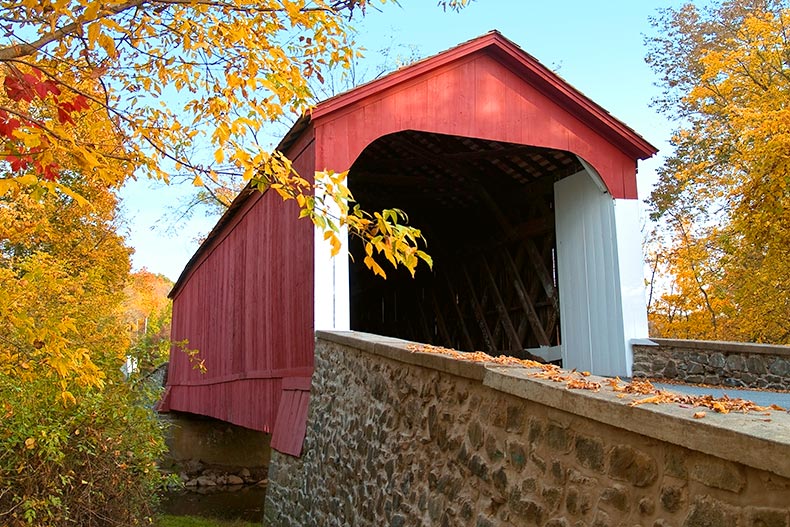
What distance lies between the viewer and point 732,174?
43.4ft

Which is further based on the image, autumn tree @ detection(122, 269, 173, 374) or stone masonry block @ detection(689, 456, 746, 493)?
autumn tree @ detection(122, 269, 173, 374)

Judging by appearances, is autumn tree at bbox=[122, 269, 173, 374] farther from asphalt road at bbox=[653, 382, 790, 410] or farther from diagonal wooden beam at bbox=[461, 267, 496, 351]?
asphalt road at bbox=[653, 382, 790, 410]

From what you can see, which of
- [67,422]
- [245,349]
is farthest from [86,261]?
[67,422]

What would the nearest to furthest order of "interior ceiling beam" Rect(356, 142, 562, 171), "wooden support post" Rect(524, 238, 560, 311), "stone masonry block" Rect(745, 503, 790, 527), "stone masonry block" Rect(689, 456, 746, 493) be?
"stone masonry block" Rect(745, 503, 790, 527) → "stone masonry block" Rect(689, 456, 746, 493) → "interior ceiling beam" Rect(356, 142, 562, 171) → "wooden support post" Rect(524, 238, 560, 311)

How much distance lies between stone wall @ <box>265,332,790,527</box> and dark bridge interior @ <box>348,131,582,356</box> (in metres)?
4.12

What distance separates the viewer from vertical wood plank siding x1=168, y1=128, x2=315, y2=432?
7.11 metres

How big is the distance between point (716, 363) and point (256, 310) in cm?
533

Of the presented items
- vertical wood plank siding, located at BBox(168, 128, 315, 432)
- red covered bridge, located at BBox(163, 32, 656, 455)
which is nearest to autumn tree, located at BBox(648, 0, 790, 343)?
red covered bridge, located at BBox(163, 32, 656, 455)

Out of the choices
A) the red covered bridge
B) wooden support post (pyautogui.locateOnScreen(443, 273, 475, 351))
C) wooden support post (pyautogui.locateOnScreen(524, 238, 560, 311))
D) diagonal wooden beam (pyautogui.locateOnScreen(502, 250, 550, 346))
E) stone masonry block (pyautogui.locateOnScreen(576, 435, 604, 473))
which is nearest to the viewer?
stone masonry block (pyautogui.locateOnScreen(576, 435, 604, 473))

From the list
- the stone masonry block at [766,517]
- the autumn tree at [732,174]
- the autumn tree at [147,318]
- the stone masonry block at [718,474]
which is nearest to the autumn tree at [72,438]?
the autumn tree at [147,318]

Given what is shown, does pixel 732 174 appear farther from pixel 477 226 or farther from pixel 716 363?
pixel 716 363

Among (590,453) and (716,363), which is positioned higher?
(716,363)

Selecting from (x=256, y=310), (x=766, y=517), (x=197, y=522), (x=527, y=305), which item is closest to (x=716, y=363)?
(x=527, y=305)

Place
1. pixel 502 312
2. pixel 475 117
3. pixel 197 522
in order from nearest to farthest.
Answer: pixel 475 117
pixel 502 312
pixel 197 522
